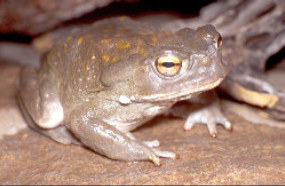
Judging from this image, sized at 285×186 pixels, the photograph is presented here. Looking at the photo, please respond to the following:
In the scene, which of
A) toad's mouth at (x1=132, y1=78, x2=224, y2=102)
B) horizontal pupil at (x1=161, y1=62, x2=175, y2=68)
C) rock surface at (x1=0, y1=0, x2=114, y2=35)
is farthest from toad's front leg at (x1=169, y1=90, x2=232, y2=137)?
rock surface at (x1=0, y1=0, x2=114, y2=35)

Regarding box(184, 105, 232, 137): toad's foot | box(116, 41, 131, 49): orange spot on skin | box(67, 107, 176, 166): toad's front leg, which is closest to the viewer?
box(67, 107, 176, 166): toad's front leg

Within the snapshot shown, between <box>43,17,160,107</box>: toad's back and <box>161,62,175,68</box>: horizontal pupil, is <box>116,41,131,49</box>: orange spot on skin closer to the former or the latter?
<box>43,17,160,107</box>: toad's back

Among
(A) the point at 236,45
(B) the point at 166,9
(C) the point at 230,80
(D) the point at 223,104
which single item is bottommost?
(D) the point at 223,104

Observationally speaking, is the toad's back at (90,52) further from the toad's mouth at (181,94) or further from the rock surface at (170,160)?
the rock surface at (170,160)

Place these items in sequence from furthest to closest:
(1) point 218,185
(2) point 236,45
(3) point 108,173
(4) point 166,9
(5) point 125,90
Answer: (4) point 166,9, (2) point 236,45, (5) point 125,90, (3) point 108,173, (1) point 218,185

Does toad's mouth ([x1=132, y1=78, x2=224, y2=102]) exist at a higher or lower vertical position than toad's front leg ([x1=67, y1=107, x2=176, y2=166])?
higher

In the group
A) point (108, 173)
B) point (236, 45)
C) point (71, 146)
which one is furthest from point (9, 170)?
point (236, 45)

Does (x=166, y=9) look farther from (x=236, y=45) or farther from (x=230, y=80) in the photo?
(x=230, y=80)
